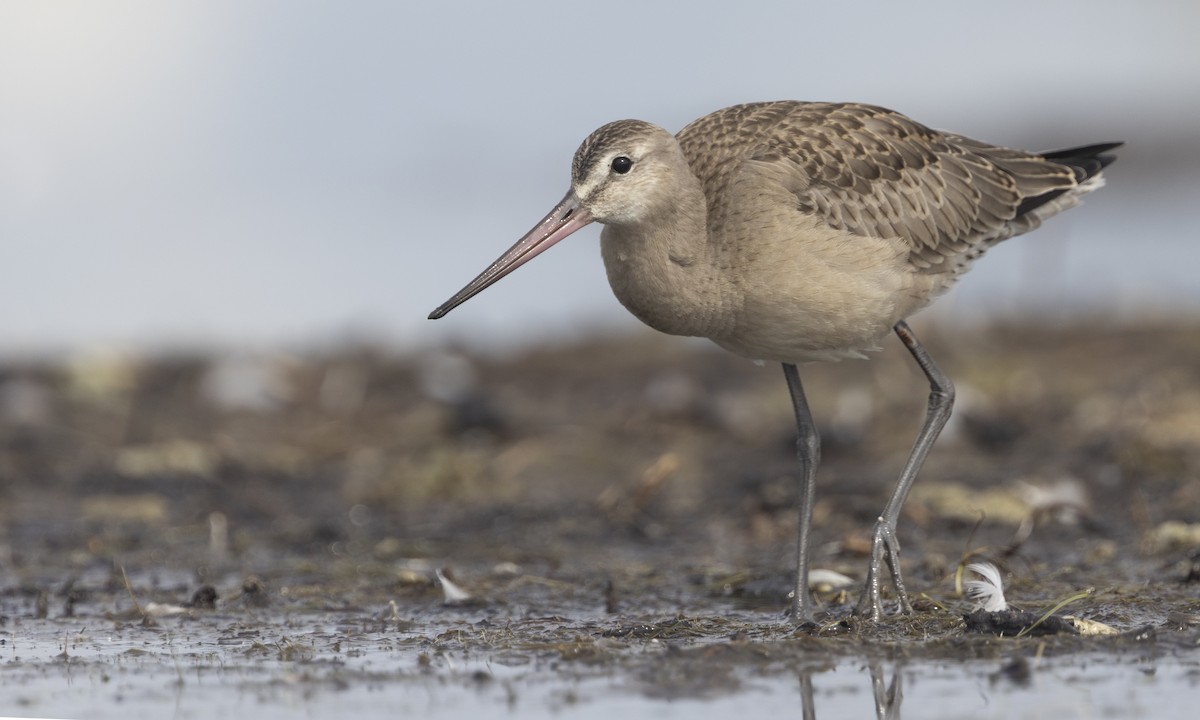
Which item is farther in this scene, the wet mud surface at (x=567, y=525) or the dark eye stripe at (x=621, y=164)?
the dark eye stripe at (x=621, y=164)

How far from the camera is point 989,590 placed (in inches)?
210

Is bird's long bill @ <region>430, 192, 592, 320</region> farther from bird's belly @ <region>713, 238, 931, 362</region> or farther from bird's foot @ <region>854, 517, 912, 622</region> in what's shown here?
bird's foot @ <region>854, 517, 912, 622</region>

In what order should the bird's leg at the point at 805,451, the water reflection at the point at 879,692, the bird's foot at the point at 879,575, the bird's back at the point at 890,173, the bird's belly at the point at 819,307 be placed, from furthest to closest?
the bird's leg at the point at 805,451 → the bird's back at the point at 890,173 → the bird's belly at the point at 819,307 → the bird's foot at the point at 879,575 → the water reflection at the point at 879,692

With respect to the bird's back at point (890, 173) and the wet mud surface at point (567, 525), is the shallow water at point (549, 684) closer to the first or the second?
the wet mud surface at point (567, 525)

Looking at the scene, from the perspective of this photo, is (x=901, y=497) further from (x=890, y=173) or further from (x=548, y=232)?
(x=548, y=232)

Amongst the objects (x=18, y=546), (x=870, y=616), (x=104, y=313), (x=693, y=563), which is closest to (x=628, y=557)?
(x=693, y=563)

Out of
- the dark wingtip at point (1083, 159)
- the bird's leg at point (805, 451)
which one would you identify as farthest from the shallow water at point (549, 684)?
the dark wingtip at point (1083, 159)

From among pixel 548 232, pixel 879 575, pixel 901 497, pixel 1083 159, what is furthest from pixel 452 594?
pixel 1083 159

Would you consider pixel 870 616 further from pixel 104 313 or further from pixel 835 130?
pixel 104 313

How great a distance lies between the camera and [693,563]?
6.84 m

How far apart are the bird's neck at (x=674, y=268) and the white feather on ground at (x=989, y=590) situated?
3.98ft

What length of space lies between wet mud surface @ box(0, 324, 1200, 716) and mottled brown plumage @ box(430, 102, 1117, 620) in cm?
76

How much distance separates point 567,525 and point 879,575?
2296 mm

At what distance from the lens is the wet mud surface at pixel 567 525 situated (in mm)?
4816
